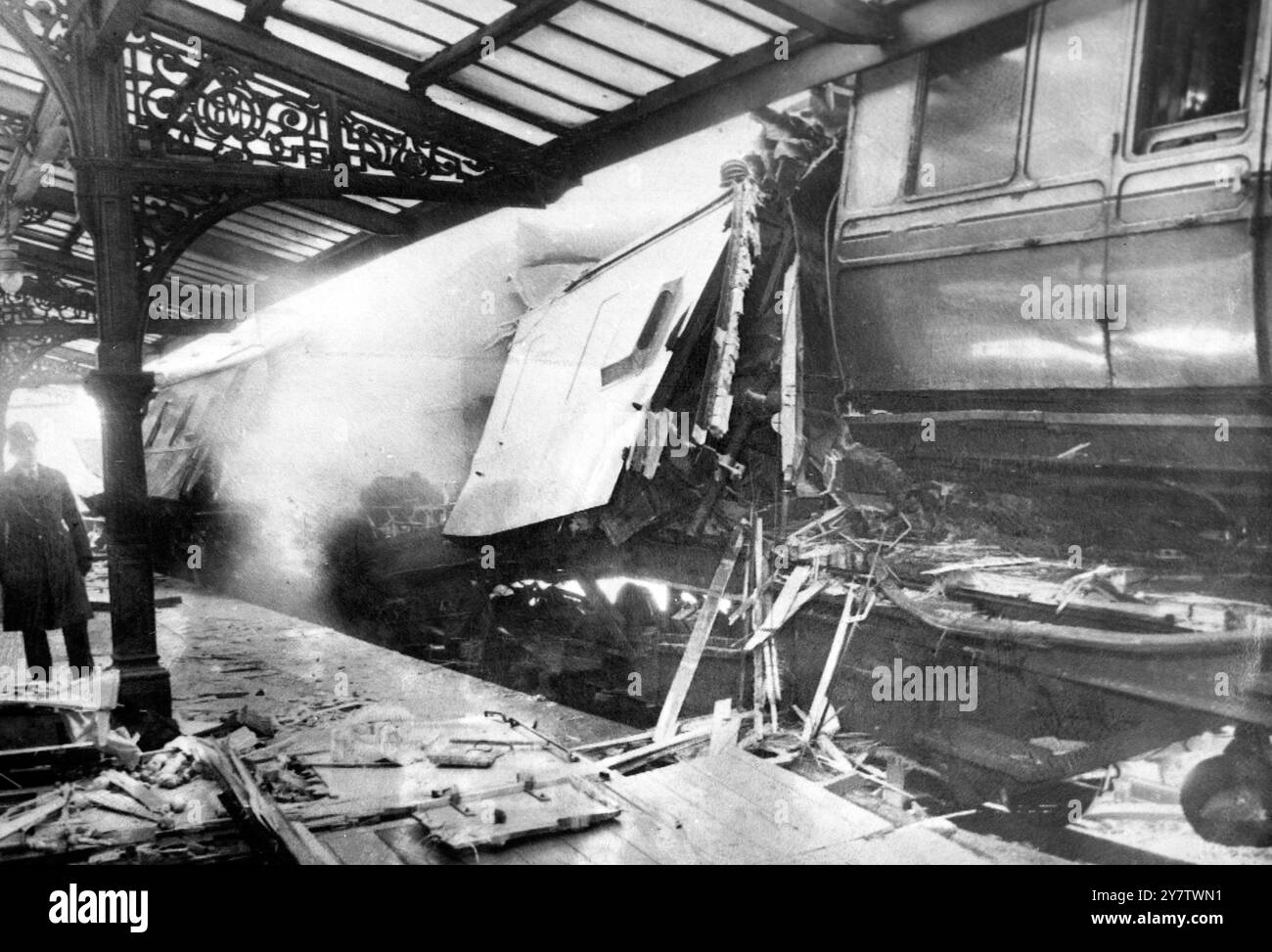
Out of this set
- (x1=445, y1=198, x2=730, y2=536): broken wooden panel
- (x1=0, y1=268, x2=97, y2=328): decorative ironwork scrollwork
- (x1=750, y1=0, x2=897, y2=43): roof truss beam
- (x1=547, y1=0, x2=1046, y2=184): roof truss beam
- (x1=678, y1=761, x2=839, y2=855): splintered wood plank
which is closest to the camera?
(x1=678, y1=761, x2=839, y2=855): splintered wood plank

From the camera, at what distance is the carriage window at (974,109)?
470 centimetres

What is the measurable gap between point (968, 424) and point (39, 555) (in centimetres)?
651

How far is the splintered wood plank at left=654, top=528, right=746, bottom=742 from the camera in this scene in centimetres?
531

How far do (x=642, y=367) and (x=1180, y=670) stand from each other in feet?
12.3

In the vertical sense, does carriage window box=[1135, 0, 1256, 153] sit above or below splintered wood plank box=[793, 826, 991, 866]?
above

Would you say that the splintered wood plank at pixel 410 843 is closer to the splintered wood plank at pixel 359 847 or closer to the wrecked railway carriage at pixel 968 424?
the splintered wood plank at pixel 359 847

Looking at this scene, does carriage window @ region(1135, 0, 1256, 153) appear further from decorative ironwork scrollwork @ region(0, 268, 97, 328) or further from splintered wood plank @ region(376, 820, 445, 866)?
decorative ironwork scrollwork @ region(0, 268, 97, 328)

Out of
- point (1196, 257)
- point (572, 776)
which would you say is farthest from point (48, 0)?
point (1196, 257)

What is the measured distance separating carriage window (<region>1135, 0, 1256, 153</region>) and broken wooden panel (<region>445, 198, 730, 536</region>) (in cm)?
275

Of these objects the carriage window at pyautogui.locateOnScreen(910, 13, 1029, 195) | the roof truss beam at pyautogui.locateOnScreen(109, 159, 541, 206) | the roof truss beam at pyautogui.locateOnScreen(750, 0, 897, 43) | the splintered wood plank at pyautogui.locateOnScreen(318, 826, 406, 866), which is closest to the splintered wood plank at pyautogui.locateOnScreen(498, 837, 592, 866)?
the splintered wood plank at pyautogui.locateOnScreen(318, 826, 406, 866)

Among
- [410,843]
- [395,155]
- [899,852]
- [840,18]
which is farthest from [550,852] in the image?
[395,155]

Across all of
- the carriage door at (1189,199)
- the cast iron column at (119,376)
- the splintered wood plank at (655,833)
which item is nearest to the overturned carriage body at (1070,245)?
the carriage door at (1189,199)

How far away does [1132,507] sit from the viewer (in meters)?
4.44
